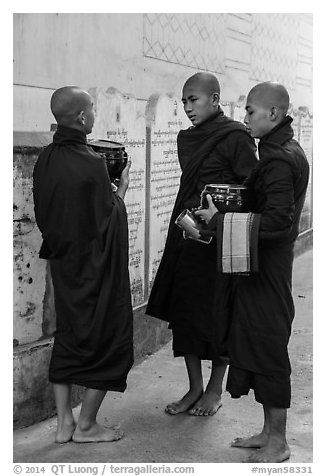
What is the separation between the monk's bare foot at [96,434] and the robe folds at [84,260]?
10.3 inches

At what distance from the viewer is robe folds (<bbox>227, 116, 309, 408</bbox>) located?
131 inches

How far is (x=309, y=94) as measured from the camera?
→ 9992 millimetres

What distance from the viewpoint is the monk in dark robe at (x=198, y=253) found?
3977 millimetres

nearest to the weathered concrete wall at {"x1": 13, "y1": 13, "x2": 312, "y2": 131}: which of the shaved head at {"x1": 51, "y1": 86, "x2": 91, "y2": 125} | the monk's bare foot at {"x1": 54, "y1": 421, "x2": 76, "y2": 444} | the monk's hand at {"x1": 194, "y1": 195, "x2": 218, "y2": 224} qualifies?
the shaved head at {"x1": 51, "y1": 86, "x2": 91, "y2": 125}

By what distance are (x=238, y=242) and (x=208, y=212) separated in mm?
274

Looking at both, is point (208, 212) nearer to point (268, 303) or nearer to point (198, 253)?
point (268, 303)

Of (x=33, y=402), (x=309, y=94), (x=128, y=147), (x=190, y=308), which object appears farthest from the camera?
(x=309, y=94)

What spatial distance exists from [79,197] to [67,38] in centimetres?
107

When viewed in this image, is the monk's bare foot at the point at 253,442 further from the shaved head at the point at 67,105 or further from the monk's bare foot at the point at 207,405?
the shaved head at the point at 67,105

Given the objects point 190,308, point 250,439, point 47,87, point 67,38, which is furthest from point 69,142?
point 250,439

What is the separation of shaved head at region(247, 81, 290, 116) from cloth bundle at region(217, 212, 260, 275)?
521 mm

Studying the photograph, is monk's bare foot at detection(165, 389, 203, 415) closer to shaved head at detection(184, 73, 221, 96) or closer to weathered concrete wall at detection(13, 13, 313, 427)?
weathered concrete wall at detection(13, 13, 313, 427)

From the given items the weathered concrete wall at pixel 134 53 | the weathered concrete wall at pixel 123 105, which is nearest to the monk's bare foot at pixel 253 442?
the weathered concrete wall at pixel 123 105
